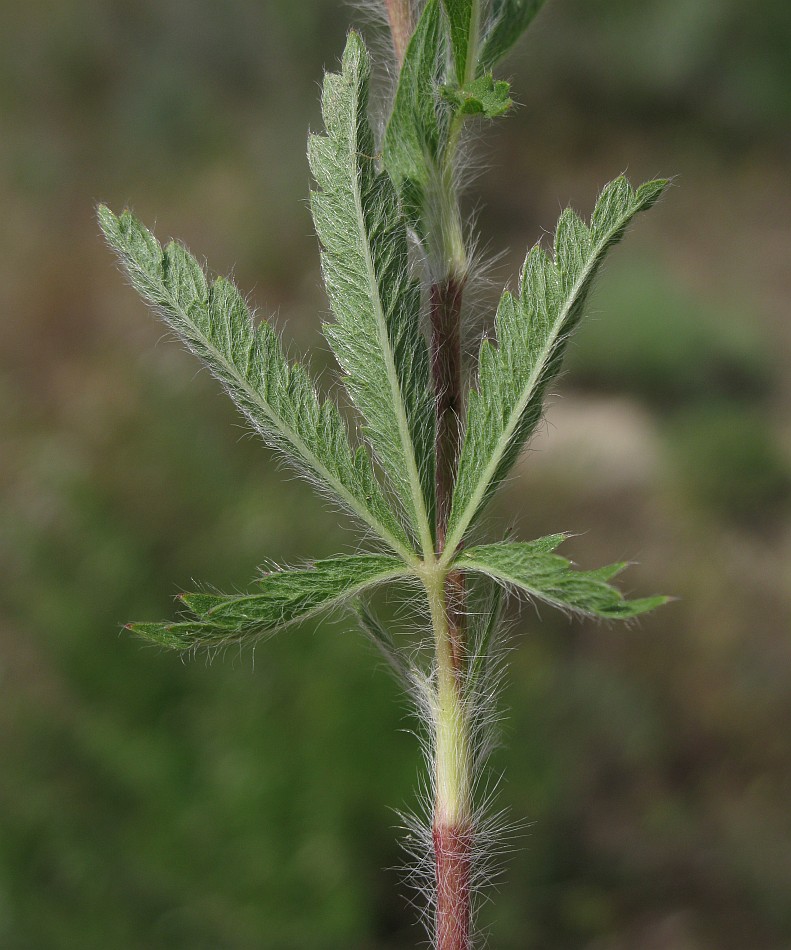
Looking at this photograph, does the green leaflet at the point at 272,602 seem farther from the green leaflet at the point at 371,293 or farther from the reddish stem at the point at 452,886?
the reddish stem at the point at 452,886

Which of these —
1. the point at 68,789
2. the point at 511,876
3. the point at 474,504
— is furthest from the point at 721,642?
the point at 474,504

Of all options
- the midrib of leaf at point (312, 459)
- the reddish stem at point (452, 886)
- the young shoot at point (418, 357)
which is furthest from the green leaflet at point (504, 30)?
the reddish stem at point (452, 886)

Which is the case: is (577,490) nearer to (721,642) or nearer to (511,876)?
(721,642)

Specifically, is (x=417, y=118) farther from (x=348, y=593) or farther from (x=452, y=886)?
(x=452, y=886)

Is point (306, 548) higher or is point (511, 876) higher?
point (306, 548)

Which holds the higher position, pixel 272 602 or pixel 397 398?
pixel 397 398

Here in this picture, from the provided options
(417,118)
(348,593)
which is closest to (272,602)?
(348,593)

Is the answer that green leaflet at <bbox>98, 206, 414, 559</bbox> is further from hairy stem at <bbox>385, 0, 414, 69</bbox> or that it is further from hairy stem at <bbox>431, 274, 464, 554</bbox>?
hairy stem at <bbox>385, 0, 414, 69</bbox>
